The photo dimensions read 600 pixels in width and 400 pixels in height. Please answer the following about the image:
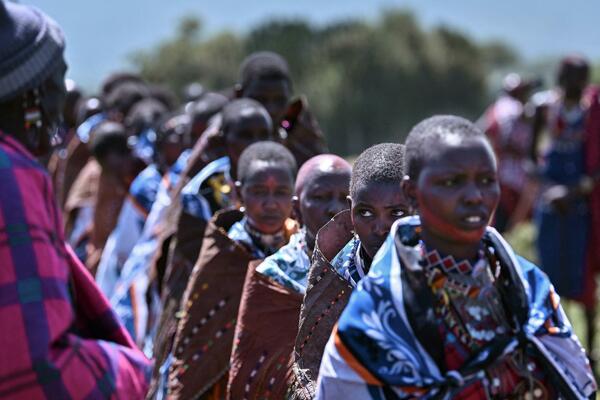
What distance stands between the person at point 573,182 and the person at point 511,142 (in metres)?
4.03

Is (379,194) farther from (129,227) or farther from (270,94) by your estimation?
(129,227)

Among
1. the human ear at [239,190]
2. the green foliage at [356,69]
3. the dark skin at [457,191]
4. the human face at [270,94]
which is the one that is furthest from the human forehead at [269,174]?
the green foliage at [356,69]

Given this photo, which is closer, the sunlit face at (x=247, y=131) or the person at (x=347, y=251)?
the person at (x=347, y=251)

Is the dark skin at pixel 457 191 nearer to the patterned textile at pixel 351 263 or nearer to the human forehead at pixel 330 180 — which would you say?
the patterned textile at pixel 351 263

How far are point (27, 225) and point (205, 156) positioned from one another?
439cm

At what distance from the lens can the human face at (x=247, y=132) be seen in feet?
22.3

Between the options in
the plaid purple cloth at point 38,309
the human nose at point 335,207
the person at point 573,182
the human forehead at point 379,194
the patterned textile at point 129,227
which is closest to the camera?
the plaid purple cloth at point 38,309

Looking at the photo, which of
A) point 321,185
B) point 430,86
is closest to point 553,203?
point 321,185

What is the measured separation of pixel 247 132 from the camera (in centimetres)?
Answer: 679

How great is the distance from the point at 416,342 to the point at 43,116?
127 cm

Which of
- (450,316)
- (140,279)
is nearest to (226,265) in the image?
(140,279)

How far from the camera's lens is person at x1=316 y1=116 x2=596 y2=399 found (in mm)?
3297

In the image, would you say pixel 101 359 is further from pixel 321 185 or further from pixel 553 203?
pixel 553 203

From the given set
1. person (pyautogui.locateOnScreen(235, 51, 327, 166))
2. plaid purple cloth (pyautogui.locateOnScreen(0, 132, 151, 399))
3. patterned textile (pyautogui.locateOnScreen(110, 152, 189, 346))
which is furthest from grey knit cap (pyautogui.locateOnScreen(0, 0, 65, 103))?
patterned textile (pyautogui.locateOnScreen(110, 152, 189, 346))
